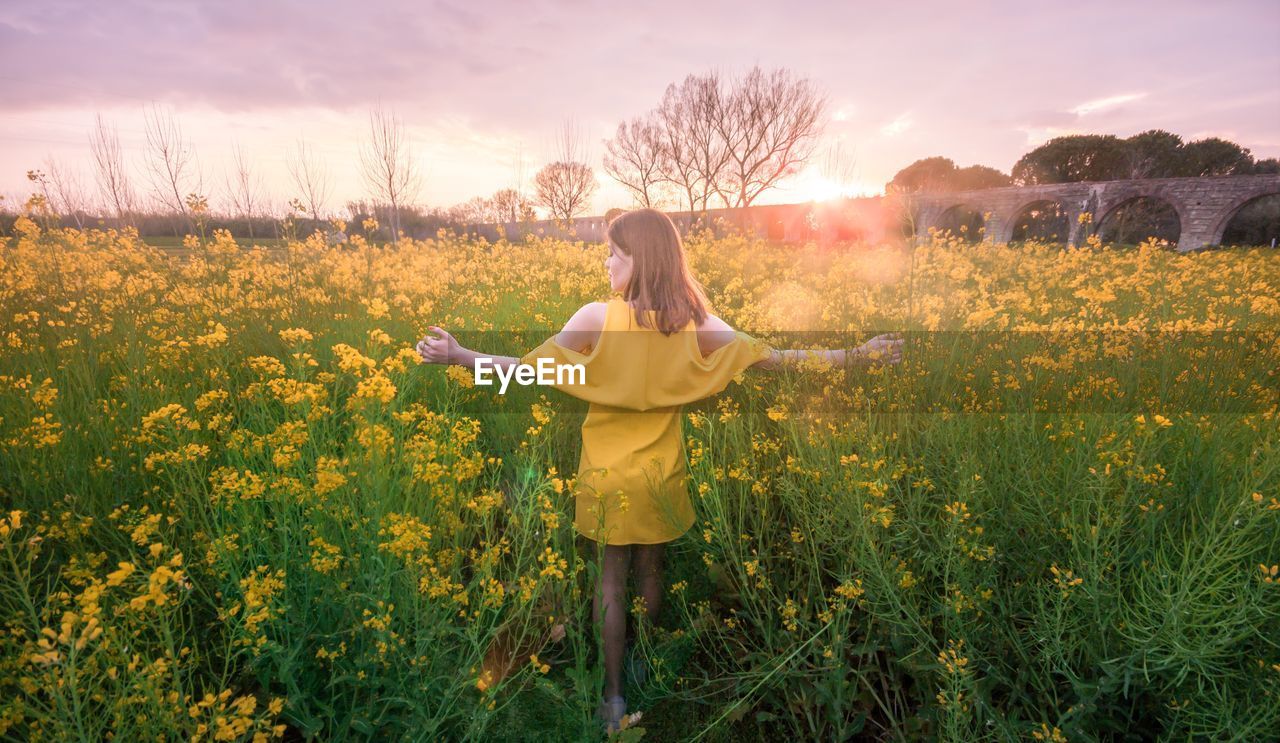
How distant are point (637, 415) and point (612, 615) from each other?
71 cm

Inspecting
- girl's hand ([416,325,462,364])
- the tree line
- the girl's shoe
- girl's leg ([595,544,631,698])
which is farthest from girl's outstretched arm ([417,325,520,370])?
the tree line

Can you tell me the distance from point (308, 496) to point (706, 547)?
141 centimetres

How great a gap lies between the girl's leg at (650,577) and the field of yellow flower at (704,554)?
4.4 inches

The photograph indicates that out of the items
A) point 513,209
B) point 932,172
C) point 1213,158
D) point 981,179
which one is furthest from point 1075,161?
point 513,209

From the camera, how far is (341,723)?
1.45 m

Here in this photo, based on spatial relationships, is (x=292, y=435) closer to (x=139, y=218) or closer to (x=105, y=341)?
(x=105, y=341)

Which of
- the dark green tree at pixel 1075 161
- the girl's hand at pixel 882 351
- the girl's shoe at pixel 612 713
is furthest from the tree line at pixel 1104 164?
the girl's shoe at pixel 612 713

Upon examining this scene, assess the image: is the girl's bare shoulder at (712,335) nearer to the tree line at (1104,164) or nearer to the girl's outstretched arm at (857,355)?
the girl's outstretched arm at (857,355)

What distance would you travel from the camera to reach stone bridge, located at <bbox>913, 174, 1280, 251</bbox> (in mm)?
22453

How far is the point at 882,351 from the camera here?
252 centimetres

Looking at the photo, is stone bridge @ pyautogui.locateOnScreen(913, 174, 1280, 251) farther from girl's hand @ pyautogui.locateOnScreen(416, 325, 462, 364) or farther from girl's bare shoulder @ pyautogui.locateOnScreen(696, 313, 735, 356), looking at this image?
girl's hand @ pyautogui.locateOnScreen(416, 325, 462, 364)

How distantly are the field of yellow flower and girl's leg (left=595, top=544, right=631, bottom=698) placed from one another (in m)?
0.09

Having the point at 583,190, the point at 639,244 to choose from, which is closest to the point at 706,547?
the point at 639,244

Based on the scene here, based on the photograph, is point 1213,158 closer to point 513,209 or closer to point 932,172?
point 932,172
